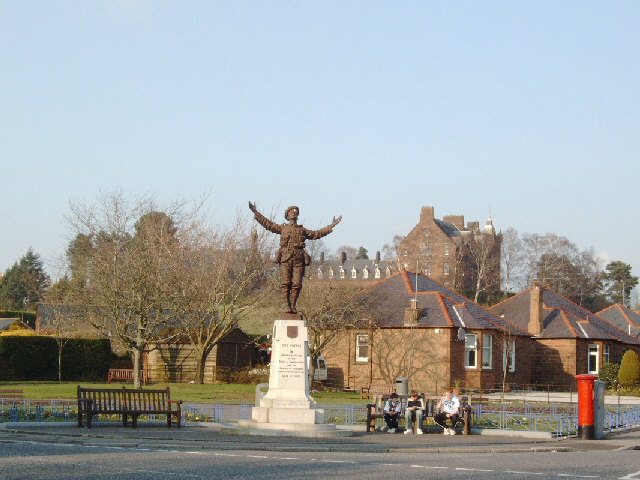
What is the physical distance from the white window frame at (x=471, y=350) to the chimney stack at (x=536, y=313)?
28.0 feet

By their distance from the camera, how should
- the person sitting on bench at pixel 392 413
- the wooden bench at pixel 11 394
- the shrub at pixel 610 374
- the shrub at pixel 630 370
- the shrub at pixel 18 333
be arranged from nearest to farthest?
the person sitting on bench at pixel 392 413
the wooden bench at pixel 11 394
the shrub at pixel 630 370
the shrub at pixel 610 374
the shrub at pixel 18 333

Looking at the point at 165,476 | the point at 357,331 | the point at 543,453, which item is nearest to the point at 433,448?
the point at 543,453

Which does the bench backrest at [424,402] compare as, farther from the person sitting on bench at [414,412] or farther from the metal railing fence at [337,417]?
the metal railing fence at [337,417]

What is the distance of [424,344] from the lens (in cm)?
5069

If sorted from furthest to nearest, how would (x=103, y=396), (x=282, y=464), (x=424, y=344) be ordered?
(x=424, y=344)
(x=103, y=396)
(x=282, y=464)

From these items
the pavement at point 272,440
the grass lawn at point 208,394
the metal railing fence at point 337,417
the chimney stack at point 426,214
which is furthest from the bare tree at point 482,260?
the pavement at point 272,440

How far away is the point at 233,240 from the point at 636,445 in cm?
3463

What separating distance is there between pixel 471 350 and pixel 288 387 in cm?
2868

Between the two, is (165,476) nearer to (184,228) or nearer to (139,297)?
(139,297)

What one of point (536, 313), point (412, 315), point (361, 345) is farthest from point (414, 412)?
point (536, 313)

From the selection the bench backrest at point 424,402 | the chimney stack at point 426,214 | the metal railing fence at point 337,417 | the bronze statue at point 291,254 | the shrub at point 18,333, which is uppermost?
the chimney stack at point 426,214

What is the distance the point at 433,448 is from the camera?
20562 mm

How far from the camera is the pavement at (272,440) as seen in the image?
785 inches

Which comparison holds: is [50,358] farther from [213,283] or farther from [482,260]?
[482,260]
